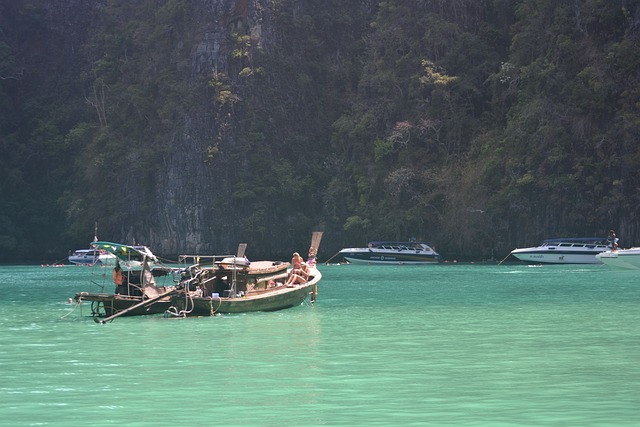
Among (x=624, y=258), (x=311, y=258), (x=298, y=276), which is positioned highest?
(x=311, y=258)

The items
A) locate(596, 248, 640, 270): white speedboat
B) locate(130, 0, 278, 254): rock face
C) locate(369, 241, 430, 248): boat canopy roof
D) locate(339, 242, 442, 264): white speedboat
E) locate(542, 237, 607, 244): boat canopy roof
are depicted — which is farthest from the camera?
locate(130, 0, 278, 254): rock face

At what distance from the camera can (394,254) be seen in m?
86.8

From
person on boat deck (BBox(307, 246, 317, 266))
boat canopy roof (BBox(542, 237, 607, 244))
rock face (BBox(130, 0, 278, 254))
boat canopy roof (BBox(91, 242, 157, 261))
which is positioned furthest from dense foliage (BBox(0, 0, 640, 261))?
boat canopy roof (BBox(91, 242, 157, 261))

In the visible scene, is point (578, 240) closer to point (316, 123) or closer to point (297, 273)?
point (316, 123)

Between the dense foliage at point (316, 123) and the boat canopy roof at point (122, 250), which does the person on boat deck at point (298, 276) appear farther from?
the dense foliage at point (316, 123)

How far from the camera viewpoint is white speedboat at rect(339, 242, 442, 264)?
283ft

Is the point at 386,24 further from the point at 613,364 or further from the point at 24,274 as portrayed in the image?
the point at 613,364

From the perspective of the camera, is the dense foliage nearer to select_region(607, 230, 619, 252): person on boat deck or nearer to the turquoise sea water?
select_region(607, 230, 619, 252): person on boat deck

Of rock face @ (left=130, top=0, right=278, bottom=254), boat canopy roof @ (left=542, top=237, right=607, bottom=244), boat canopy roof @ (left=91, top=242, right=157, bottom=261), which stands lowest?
boat canopy roof @ (left=91, top=242, right=157, bottom=261)

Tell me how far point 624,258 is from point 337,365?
138 feet

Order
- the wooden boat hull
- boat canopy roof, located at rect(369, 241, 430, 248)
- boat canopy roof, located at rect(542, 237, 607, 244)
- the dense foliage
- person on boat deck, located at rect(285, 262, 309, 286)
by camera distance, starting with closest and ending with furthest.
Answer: the wooden boat hull, person on boat deck, located at rect(285, 262, 309, 286), boat canopy roof, located at rect(542, 237, 607, 244), the dense foliage, boat canopy roof, located at rect(369, 241, 430, 248)

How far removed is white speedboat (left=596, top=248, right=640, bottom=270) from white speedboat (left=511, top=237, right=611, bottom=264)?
493 inches

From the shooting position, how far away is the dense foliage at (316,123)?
83750 millimetres

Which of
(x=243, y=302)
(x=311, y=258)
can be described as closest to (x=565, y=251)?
(x=311, y=258)
